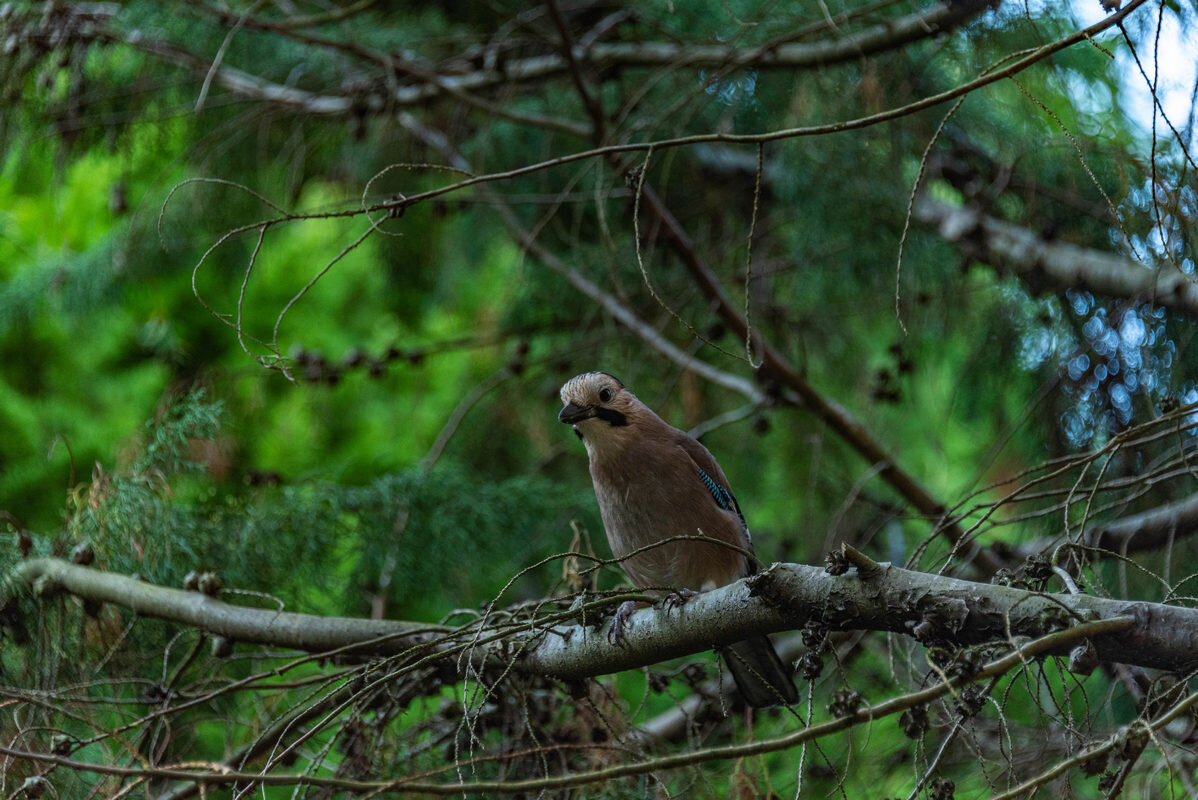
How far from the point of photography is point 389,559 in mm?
3738

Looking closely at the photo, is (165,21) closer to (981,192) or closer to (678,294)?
(678,294)

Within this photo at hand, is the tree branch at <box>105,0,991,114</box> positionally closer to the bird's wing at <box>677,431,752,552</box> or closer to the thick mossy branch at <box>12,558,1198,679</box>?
the bird's wing at <box>677,431,752,552</box>

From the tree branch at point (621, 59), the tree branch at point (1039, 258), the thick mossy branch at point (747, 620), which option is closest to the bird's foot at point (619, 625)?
the thick mossy branch at point (747, 620)

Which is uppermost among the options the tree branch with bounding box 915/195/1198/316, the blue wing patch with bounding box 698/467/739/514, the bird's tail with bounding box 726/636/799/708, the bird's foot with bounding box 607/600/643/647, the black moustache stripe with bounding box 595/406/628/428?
the tree branch with bounding box 915/195/1198/316

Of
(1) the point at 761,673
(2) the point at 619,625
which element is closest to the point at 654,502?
(1) the point at 761,673

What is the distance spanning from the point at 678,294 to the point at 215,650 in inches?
101

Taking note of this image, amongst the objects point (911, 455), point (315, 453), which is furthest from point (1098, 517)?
point (315, 453)

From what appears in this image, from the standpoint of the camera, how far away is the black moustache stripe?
3.51 m

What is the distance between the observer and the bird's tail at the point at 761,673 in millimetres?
3148

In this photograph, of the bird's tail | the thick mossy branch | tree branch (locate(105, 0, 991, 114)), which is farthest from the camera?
tree branch (locate(105, 0, 991, 114))

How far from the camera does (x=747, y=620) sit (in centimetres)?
215

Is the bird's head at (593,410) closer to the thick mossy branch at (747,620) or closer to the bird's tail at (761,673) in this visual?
the bird's tail at (761,673)

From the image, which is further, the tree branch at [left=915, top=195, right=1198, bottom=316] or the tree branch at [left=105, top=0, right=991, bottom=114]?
the tree branch at [left=915, top=195, right=1198, bottom=316]

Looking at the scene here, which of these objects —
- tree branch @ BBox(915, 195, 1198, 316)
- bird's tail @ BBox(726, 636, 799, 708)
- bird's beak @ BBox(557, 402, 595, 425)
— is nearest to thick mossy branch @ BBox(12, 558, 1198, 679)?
bird's tail @ BBox(726, 636, 799, 708)
